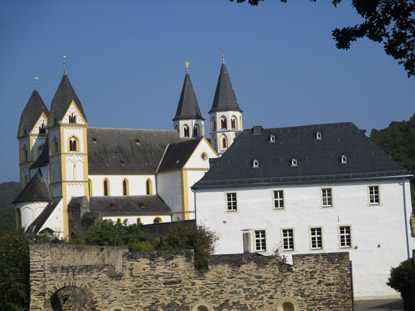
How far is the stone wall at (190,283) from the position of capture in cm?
2472

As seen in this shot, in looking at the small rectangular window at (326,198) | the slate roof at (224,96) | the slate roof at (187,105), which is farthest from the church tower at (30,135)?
the small rectangular window at (326,198)

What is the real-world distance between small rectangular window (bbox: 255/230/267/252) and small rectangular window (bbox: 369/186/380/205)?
656cm

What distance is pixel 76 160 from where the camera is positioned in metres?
81.9

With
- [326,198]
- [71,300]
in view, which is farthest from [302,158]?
[71,300]

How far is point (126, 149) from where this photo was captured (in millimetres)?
87062

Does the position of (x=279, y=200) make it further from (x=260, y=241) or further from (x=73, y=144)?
(x=73, y=144)

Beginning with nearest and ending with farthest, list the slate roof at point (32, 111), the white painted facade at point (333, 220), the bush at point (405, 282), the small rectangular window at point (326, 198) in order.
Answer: the bush at point (405, 282), the white painted facade at point (333, 220), the small rectangular window at point (326, 198), the slate roof at point (32, 111)

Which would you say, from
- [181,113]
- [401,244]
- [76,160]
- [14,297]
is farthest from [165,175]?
[14,297]

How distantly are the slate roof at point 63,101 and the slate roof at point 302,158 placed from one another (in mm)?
31910

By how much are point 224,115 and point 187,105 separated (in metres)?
4.65

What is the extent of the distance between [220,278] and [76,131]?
59.3 meters

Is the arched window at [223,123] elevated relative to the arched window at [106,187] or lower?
elevated

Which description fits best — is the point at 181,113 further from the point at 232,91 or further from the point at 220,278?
the point at 220,278

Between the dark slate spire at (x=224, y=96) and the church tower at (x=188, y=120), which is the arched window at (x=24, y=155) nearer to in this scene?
the church tower at (x=188, y=120)
